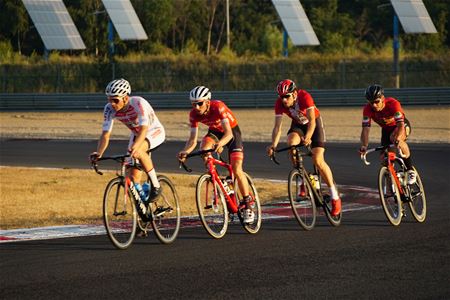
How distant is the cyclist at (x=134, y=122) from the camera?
39.9 ft

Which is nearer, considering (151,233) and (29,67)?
(151,233)

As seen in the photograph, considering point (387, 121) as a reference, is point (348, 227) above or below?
below

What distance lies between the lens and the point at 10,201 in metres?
18.0

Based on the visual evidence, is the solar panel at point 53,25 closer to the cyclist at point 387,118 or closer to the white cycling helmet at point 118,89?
the cyclist at point 387,118

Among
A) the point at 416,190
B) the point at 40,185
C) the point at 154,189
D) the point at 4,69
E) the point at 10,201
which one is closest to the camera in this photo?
the point at 154,189

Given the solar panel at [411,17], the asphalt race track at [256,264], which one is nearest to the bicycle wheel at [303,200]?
the asphalt race track at [256,264]

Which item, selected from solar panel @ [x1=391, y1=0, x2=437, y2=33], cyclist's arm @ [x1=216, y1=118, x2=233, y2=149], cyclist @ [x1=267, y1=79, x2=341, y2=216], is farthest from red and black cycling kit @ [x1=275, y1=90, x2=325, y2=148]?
solar panel @ [x1=391, y1=0, x2=437, y2=33]

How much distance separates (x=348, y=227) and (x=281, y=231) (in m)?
0.92

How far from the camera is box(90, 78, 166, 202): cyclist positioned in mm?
12156

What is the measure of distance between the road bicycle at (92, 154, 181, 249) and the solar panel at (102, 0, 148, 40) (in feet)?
132

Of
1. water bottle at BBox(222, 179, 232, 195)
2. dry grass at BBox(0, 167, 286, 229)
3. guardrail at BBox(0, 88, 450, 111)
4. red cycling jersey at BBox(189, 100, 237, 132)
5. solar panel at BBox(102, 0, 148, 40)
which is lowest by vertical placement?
guardrail at BBox(0, 88, 450, 111)

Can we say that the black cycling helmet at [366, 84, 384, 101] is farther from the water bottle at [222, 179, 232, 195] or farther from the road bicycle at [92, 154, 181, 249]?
the road bicycle at [92, 154, 181, 249]

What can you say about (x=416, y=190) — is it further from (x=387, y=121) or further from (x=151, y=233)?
(x=151, y=233)

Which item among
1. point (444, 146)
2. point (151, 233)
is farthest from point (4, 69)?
point (151, 233)
